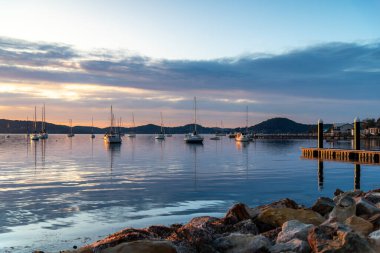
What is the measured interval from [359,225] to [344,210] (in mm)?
1259

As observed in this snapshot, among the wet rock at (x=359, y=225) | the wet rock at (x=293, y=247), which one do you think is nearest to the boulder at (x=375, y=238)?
the wet rock at (x=359, y=225)

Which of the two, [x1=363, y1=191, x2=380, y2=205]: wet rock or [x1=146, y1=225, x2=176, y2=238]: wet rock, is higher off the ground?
[x1=363, y1=191, x2=380, y2=205]: wet rock

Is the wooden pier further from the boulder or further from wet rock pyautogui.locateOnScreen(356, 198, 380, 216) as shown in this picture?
the boulder

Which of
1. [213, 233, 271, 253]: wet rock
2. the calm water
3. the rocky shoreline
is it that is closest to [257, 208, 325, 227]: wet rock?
the rocky shoreline

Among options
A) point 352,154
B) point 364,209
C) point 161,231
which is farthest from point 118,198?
point 352,154

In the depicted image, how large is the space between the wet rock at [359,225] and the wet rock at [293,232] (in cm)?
125

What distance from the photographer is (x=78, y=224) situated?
54.2 feet

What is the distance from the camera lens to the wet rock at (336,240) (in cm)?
788

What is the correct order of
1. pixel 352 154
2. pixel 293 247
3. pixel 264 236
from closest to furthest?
pixel 293 247
pixel 264 236
pixel 352 154

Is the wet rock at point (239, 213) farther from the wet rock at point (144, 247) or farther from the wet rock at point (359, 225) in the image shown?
the wet rock at point (144, 247)

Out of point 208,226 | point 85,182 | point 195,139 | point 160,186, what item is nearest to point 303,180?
point 160,186

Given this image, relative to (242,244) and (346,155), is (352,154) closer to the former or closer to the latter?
(346,155)

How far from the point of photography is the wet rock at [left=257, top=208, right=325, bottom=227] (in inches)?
447

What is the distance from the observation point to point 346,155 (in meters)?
56.6
